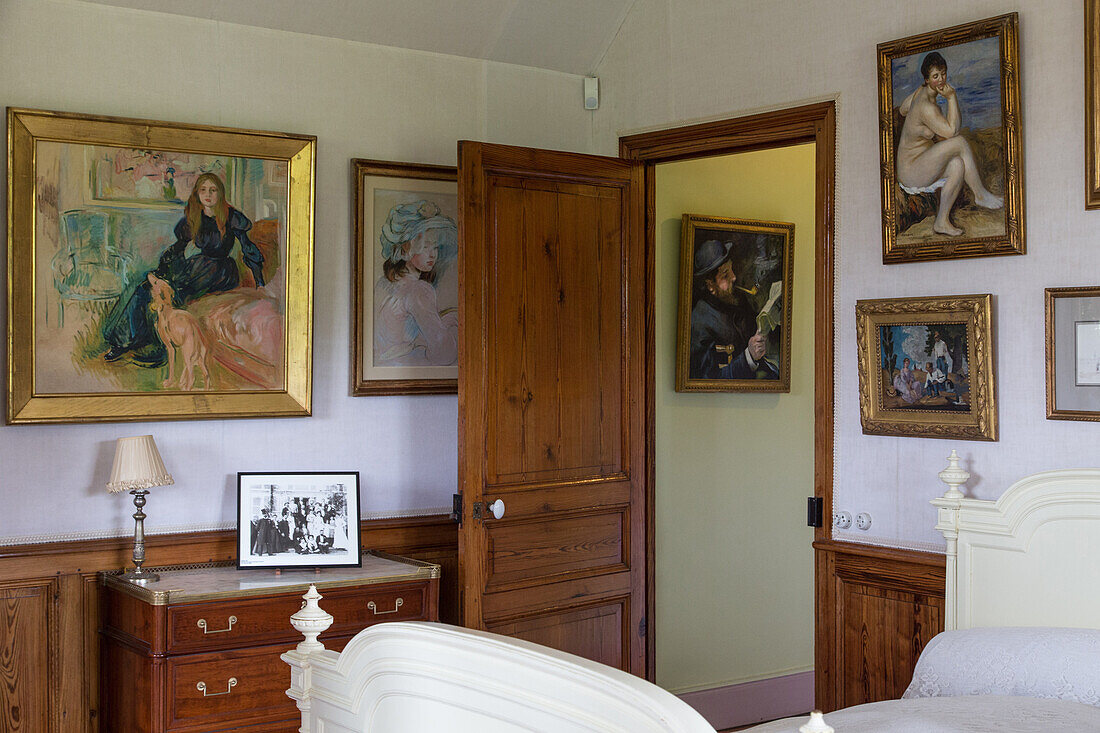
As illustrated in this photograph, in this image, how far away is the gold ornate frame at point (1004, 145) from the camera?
348 cm

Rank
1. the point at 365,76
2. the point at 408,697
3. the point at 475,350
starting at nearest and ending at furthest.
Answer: the point at 408,697 → the point at 475,350 → the point at 365,76

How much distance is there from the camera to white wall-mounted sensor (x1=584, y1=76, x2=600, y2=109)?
4.95 m

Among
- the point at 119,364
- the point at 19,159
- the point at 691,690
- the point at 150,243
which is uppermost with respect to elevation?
the point at 19,159

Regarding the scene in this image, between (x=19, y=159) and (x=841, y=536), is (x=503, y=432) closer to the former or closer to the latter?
(x=841, y=536)

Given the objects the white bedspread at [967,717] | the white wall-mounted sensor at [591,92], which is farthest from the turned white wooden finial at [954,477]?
the white wall-mounted sensor at [591,92]

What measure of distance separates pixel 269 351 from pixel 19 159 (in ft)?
3.48

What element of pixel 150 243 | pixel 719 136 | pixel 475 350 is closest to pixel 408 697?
pixel 475 350

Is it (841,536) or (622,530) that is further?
(622,530)

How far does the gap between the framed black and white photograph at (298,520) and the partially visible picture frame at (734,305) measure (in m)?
1.76

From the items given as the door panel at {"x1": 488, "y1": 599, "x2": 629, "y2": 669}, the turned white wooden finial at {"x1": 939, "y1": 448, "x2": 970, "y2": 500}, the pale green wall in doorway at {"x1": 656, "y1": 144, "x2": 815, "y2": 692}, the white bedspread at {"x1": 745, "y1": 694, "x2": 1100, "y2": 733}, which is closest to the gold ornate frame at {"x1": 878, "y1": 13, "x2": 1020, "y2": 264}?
the turned white wooden finial at {"x1": 939, "y1": 448, "x2": 970, "y2": 500}

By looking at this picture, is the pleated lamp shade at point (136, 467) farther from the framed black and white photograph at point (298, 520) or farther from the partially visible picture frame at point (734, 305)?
the partially visible picture frame at point (734, 305)

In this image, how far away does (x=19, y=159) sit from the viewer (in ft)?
12.4

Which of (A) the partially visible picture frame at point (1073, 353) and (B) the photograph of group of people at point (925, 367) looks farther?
(B) the photograph of group of people at point (925, 367)

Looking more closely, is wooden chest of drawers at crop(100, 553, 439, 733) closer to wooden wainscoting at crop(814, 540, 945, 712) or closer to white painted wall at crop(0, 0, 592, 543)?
white painted wall at crop(0, 0, 592, 543)
